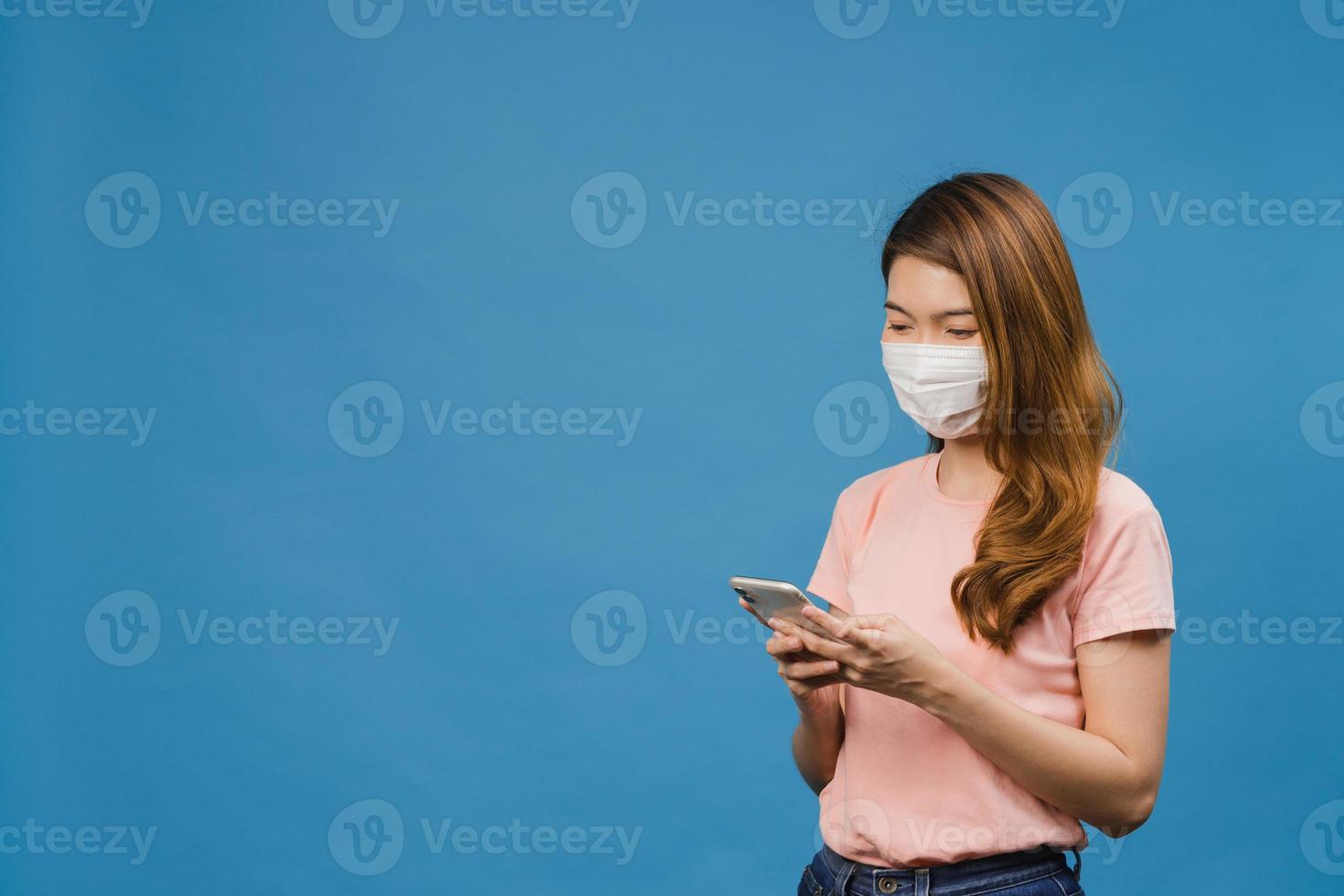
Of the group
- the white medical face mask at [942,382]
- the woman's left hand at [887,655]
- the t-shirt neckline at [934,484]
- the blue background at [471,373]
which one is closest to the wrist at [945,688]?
the woman's left hand at [887,655]

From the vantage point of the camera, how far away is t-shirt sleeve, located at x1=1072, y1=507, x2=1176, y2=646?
165 cm

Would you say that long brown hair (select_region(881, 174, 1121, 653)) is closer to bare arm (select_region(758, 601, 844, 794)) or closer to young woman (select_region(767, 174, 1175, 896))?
young woman (select_region(767, 174, 1175, 896))

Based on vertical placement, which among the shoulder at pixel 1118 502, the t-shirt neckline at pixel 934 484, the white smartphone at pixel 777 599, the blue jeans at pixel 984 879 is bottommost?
the blue jeans at pixel 984 879

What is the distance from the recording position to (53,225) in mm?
3625

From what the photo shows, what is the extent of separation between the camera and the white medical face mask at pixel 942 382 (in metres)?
1.87

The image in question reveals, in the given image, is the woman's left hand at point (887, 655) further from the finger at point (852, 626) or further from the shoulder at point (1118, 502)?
the shoulder at point (1118, 502)

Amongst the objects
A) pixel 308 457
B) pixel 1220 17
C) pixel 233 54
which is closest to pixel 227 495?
pixel 308 457

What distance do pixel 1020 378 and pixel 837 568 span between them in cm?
45

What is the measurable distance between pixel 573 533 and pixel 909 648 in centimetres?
197

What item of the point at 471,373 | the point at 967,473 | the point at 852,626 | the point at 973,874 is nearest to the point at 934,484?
the point at 967,473

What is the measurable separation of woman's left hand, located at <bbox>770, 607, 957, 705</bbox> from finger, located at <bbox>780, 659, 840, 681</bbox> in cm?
5

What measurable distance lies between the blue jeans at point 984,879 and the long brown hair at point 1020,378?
289 millimetres

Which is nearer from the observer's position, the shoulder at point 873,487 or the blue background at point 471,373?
the shoulder at point 873,487

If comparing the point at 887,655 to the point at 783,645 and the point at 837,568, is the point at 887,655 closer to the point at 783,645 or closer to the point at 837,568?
the point at 783,645
